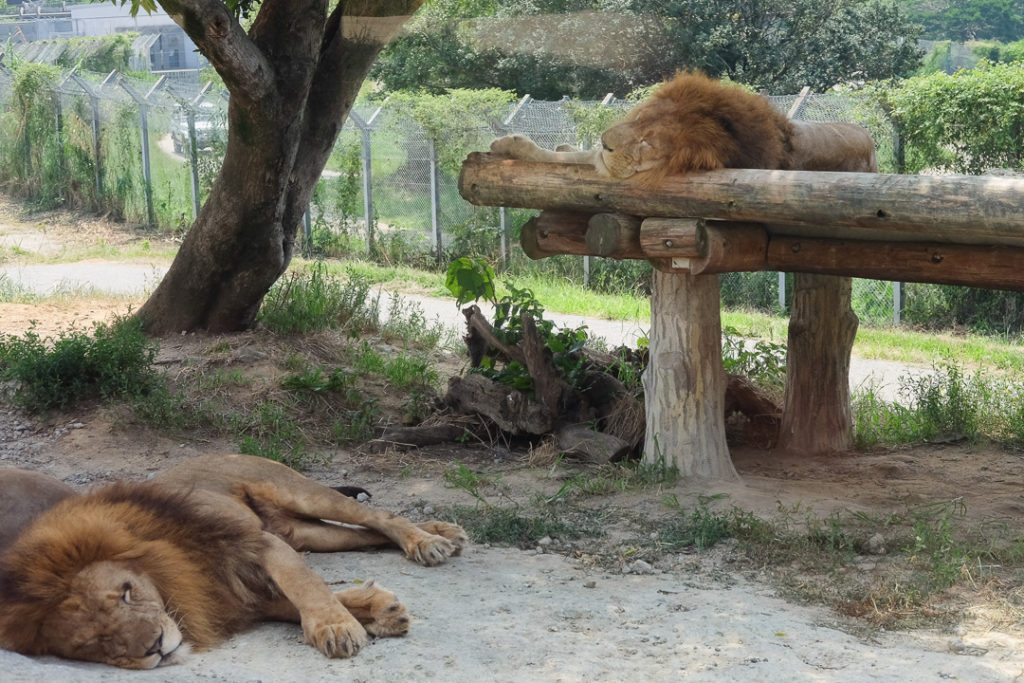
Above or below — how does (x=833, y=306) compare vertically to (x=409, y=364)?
above

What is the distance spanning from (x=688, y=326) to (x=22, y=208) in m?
17.2

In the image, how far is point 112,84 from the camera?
1978 centimetres

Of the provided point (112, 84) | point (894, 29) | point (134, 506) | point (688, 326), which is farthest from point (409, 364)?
point (894, 29)

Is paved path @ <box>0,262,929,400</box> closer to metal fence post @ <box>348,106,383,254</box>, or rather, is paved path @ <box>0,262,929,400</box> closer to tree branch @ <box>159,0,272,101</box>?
metal fence post @ <box>348,106,383,254</box>

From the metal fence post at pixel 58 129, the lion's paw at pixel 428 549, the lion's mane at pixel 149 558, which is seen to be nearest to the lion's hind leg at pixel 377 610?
the lion's mane at pixel 149 558

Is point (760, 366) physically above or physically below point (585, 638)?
above

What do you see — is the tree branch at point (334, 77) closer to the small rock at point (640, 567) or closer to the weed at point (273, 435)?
the weed at point (273, 435)

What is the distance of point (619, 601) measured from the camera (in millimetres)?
4258

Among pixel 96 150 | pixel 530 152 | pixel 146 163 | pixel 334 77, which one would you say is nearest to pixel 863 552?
pixel 530 152

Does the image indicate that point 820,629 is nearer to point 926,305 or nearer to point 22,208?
point 926,305

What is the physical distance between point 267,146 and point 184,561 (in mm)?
4708

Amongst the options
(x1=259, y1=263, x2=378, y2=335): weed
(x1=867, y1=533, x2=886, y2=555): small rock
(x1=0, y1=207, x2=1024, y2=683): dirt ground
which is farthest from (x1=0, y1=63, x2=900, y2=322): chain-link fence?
(x1=867, y1=533, x2=886, y2=555): small rock

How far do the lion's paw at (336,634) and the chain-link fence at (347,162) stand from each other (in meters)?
9.68

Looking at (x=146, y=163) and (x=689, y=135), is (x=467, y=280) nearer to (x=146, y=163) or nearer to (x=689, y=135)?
(x=689, y=135)
